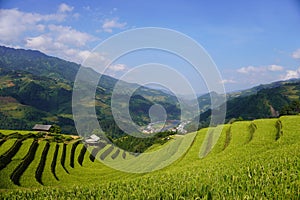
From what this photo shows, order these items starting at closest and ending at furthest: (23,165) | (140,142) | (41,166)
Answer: (23,165)
(41,166)
(140,142)

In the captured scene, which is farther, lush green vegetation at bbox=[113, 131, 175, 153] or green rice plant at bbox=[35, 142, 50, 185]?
lush green vegetation at bbox=[113, 131, 175, 153]

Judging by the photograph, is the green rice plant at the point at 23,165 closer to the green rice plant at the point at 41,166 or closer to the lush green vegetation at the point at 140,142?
the green rice plant at the point at 41,166

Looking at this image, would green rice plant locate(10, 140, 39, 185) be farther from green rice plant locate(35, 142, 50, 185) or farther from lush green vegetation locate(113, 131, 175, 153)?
lush green vegetation locate(113, 131, 175, 153)

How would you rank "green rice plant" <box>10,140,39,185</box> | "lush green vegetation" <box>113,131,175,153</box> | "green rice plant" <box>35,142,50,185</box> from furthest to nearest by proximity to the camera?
"lush green vegetation" <box>113,131,175,153</box>
"green rice plant" <box>35,142,50,185</box>
"green rice plant" <box>10,140,39,185</box>

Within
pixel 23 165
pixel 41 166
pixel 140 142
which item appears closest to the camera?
pixel 23 165

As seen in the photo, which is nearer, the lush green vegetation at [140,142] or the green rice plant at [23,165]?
the green rice plant at [23,165]

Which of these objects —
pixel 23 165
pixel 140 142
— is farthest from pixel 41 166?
pixel 140 142

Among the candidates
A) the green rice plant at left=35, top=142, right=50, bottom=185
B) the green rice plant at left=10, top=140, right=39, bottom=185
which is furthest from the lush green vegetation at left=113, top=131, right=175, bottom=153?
the green rice plant at left=10, top=140, right=39, bottom=185

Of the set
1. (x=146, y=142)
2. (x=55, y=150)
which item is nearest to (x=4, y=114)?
(x=146, y=142)

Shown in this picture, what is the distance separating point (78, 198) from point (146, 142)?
76.0 meters

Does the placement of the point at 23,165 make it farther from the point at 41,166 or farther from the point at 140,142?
the point at 140,142

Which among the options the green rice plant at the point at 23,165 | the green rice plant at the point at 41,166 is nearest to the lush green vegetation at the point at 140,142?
the green rice plant at the point at 41,166

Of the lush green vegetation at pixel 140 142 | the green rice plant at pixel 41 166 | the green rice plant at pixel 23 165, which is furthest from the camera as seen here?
the lush green vegetation at pixel 140 142

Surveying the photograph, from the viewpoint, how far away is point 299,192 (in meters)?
6.24
